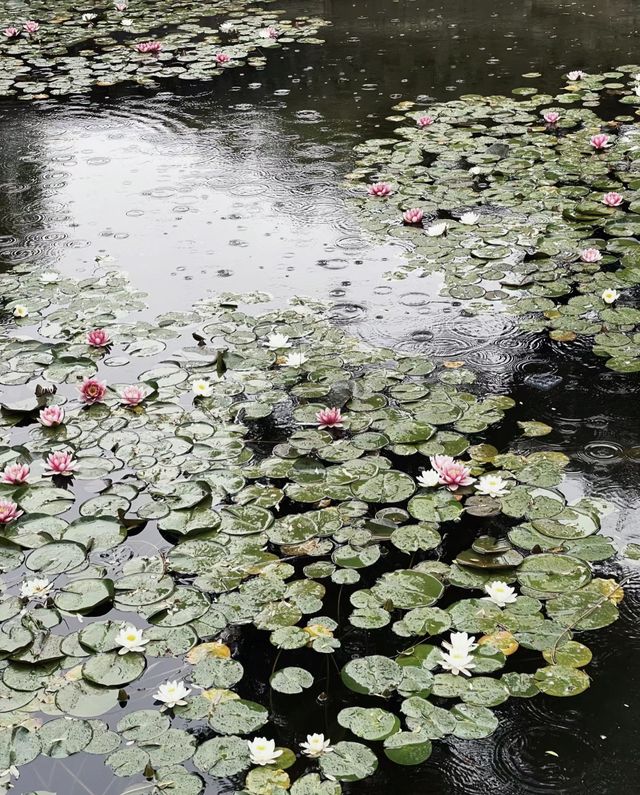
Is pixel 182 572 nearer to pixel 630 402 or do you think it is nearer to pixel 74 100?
pixel 630 402

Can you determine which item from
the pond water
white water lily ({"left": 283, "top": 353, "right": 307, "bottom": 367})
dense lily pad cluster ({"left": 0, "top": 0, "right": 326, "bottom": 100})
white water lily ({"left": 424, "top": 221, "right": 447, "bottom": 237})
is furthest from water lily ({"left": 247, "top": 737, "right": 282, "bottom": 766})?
dense lily pad cluster ({"left": 0, "top": 0, "right": 326, "bottom": 100})

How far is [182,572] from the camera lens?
202cm

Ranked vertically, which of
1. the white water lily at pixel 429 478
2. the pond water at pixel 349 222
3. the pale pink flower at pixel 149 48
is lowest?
the pond water at pixel 349 222

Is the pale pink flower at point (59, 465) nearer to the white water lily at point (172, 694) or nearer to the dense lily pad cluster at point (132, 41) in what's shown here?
the white water lily at point (172, 694)

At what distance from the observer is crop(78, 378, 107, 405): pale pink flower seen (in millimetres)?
2654

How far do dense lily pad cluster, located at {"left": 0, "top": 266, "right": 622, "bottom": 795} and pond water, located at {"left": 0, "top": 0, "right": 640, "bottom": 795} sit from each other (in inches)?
2.6

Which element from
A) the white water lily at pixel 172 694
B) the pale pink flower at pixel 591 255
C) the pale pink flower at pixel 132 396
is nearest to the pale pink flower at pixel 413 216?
→ the pale pink flower at pixel 591 255

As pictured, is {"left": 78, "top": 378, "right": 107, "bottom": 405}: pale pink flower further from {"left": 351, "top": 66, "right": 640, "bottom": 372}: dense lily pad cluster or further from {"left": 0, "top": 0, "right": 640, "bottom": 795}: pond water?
{"left": 351, "top": 66, "right": 640, "bottom": 372}: dense lily pad cluster

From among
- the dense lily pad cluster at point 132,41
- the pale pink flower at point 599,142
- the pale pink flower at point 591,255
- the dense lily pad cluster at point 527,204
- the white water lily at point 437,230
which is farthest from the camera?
the dense lily pad cluster at point 132,41

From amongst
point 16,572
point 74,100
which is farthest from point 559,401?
point 74,100

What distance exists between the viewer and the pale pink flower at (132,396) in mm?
2607

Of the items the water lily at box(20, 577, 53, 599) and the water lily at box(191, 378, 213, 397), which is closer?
the water lily at box(20, 577, 53, 599)

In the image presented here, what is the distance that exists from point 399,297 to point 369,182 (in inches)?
49.8

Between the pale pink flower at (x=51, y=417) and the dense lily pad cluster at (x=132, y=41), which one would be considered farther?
the dense lily pad cluster at (x=132, y=41)
